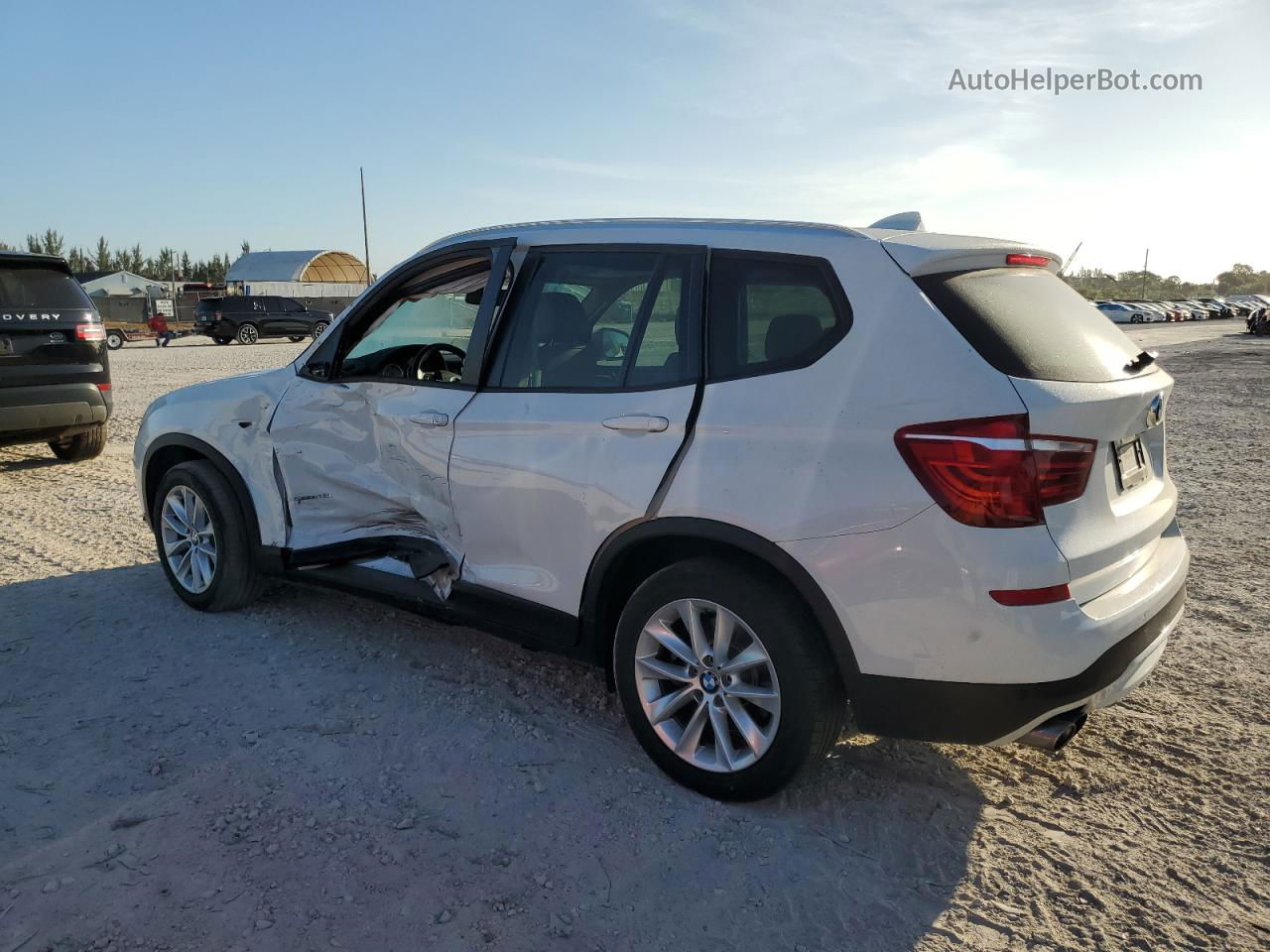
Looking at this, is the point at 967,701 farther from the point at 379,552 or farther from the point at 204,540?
the point at 204,540

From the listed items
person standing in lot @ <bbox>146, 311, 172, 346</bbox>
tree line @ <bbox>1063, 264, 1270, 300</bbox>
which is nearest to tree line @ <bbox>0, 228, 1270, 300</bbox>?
tree line @ <bbox>1063, 264, 1270, 300</bbox>

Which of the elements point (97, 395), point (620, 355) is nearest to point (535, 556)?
point (620, 355)

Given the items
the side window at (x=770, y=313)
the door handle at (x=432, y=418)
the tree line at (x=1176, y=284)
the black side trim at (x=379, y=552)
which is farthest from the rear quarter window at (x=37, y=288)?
the tree line at (x=1176, y=284)

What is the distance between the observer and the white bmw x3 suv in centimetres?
258

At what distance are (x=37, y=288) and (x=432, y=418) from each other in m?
6.29

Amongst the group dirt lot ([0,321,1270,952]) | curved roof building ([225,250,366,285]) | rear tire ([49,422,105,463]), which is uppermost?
curved roof building ([225,250,366,285])

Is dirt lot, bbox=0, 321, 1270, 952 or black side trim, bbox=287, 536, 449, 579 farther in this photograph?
black side trim, bbox=287, 536, 449, 579

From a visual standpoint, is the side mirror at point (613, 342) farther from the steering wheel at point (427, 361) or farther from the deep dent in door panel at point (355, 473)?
the steering wheel at point (427, 361)

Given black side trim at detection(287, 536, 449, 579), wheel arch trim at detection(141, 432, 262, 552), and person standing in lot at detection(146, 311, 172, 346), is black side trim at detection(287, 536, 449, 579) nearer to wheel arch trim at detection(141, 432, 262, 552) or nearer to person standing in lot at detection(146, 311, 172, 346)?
wheel arch trim at detection(141, 432, 262, 552)

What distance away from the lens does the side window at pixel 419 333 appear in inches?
164

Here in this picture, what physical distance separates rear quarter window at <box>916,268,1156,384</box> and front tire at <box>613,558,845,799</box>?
3.10ft

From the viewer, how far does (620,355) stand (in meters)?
3.38

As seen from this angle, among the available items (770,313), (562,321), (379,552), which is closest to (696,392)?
(770,313)

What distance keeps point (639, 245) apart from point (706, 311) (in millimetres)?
454
